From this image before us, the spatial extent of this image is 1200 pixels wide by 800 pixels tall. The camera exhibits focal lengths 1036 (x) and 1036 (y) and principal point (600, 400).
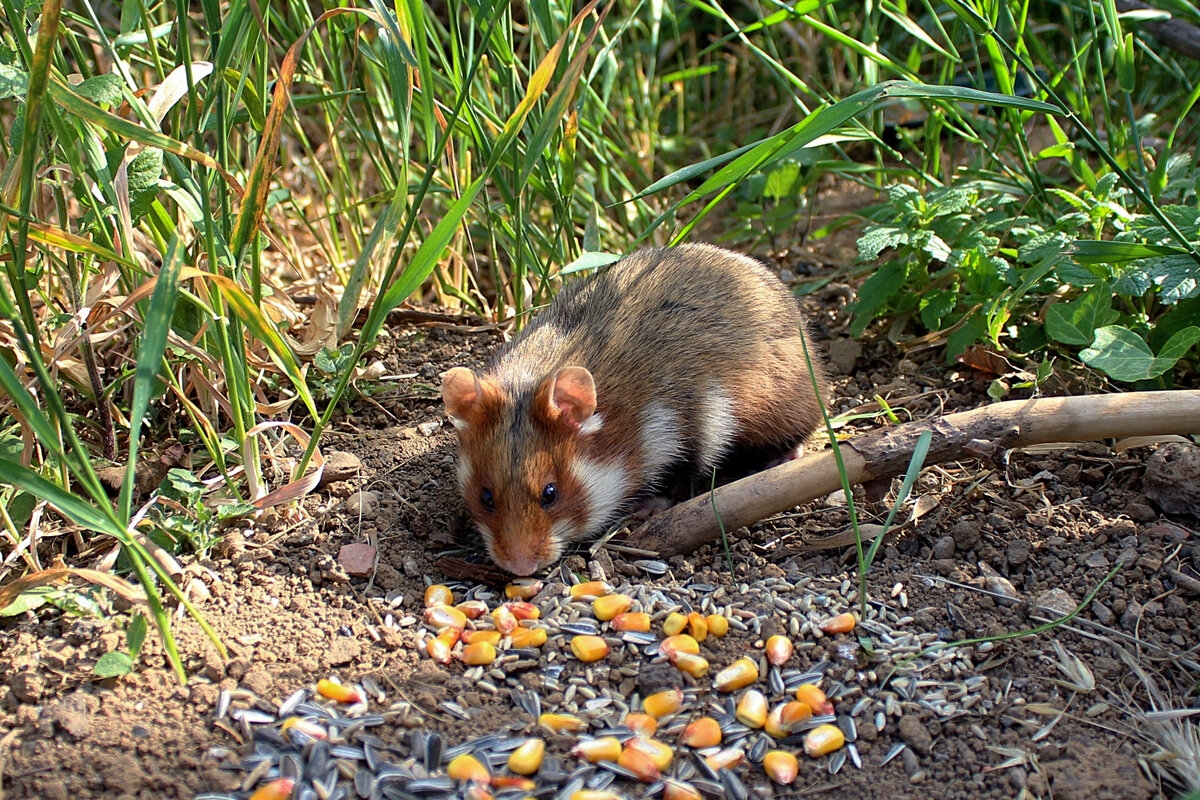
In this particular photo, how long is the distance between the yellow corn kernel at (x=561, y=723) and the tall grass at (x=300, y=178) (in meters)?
1.01

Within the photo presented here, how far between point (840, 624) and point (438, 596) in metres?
1.27

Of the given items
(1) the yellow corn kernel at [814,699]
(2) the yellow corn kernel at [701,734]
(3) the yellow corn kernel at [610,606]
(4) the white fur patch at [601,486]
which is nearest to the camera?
(2) the yellow corn kernel at [701,734]

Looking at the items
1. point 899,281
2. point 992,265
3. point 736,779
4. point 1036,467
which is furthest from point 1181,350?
point 736,779

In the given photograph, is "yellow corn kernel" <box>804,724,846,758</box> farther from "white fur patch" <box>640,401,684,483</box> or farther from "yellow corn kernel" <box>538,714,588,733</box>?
"white fur patch" <box>640,401,684,483</box>

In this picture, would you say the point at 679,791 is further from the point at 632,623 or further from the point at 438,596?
the point at 438,596

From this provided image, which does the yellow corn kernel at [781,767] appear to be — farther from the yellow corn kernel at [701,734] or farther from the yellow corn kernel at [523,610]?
the yellow corn kernel at [523,610]

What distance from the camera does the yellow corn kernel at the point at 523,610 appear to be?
10.8ft

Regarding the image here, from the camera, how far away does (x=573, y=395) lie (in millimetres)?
3580

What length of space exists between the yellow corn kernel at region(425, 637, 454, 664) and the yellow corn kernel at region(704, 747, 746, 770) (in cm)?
84

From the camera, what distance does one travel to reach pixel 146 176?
9.95ft

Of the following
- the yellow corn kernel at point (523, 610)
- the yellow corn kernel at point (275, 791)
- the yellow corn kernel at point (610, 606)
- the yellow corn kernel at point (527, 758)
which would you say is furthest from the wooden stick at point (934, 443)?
the yellow corn kernel at point (275, 791)

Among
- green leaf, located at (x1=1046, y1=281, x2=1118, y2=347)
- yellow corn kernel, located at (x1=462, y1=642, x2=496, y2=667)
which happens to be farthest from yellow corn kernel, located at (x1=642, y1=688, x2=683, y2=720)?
green leaf, located at (x1=1046, y1=281, x2=1118, y2=347)

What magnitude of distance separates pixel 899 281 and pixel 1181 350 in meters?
1.29

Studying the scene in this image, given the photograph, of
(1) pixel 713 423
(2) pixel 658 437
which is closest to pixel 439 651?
(2) pixel 658 437
